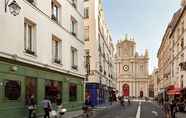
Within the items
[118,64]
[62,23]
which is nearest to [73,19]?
[62,23]

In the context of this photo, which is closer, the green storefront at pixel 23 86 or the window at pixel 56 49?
the green storefront at pixel 23 86

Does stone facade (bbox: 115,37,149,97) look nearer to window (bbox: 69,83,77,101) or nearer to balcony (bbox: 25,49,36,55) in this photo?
window (bbox: 69,83,77,101)

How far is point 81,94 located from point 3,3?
21813mm

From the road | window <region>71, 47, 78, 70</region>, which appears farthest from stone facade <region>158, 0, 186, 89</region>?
window <region>71, 47, 78, 70</region>

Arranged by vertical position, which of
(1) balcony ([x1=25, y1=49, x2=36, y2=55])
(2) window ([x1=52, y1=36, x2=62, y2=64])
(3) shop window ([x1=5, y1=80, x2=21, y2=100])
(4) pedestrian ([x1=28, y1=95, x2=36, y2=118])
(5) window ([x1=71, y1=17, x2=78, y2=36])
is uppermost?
(5) window ([x1=71, y1=17, x2=78, y2=36])

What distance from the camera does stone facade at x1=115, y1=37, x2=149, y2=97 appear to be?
422 ft

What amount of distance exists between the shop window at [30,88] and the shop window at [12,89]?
136cm

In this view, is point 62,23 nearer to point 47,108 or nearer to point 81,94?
point 81,94

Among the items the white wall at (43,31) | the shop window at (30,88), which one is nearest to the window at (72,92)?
the white wall at (43,31)

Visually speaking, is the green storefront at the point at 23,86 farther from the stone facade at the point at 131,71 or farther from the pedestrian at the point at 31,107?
the stone facade at the point at 131,71

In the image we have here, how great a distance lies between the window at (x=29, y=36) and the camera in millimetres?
24453

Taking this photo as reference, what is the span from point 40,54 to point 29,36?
201cm

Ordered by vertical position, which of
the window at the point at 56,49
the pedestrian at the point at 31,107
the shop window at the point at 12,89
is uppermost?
the window at the point at 56,49

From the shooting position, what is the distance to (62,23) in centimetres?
3372
